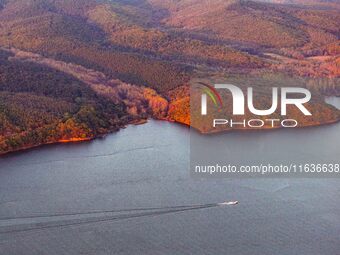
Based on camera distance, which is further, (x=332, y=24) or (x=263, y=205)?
(x=332, y=24)

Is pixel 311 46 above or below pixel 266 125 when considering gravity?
above

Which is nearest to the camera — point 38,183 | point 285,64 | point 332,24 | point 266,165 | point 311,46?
point 38,183

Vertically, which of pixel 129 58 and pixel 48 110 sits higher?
pixel 129 58

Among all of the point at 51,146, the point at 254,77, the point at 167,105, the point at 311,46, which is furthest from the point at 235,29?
the point at 51,146

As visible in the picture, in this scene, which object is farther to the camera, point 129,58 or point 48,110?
point 129,58

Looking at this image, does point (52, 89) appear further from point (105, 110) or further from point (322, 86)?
point (322, 86)

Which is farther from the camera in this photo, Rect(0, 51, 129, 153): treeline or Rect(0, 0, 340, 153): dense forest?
Rect(0, 0, 340, 153): dense forest

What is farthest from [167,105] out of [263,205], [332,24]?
[332,24]

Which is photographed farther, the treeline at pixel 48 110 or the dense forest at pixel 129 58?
the dense forest at pixel 129 58

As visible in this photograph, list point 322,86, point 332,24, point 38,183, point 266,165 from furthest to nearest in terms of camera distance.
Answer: point 332,24
point 322,86
point 266,165
point 38,183

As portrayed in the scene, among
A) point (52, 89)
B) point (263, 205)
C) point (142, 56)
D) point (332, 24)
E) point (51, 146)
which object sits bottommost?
point (263, 205)
